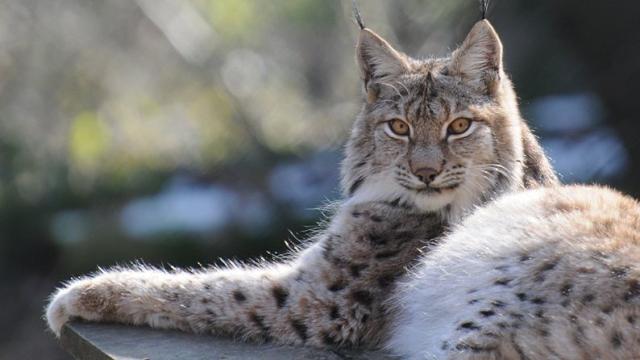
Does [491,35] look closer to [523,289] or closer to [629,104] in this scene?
[523,289]

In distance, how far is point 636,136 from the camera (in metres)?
7.89

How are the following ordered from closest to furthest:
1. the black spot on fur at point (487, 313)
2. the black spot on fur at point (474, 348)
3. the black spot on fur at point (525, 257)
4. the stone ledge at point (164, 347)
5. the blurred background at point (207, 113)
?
the black spot on fur at point (474, 348)
the black spot on fur at point (487, 313)
the black spot on fur at point (525, 257)
the stone ledge at point (164, 347)
the blurred background at point (207, 113)

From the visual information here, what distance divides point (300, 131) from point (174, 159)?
109 cm

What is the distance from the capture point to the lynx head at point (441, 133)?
430 cm

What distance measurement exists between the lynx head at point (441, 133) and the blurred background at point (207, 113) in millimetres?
2893

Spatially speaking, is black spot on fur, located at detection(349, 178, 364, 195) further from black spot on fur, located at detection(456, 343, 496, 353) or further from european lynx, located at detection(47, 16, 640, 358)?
black spot on fur, located at detection(456, 343, 496, 353)

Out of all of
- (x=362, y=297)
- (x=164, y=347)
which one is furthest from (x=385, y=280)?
(x=164, y=347)

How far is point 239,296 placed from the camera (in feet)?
13.9

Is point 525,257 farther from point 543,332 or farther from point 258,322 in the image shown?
point 258,322

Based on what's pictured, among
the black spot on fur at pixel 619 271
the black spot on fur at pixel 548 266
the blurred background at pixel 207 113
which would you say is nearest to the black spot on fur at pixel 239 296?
the black spot on fur at pixel 548 266

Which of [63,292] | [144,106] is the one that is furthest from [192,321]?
[144,106]

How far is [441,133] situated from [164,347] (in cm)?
123

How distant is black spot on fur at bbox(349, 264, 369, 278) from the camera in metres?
4.16

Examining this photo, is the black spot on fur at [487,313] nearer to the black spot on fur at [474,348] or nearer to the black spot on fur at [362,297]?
the black spot on fur at [474,348]
